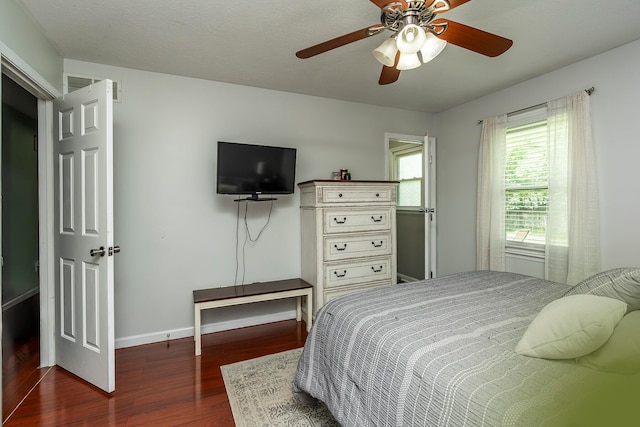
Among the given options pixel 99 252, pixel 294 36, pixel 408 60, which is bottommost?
pixel 99 252

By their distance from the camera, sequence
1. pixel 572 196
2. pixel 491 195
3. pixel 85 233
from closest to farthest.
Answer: pixel 85 233 < pixel 572 196 < pixel 491 195

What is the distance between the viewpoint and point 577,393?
807 mm

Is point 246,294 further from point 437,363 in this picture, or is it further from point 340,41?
point 340,41

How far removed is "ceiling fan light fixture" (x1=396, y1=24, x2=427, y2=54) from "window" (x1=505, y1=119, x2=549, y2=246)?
224 cm

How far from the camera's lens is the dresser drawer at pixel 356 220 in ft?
9.66

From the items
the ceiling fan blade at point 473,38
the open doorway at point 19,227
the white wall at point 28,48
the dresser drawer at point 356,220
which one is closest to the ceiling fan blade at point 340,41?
the ceiling fan blade at point 473,38

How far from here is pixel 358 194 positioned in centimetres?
309

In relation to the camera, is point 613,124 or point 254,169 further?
point 254,169

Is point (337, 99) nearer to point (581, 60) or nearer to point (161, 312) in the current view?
point (581, 60)

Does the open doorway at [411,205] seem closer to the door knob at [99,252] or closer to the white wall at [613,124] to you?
the white wall at [613,124]

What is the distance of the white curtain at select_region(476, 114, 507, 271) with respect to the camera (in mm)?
3240

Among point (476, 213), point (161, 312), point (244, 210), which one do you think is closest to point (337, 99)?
point (244, 210)

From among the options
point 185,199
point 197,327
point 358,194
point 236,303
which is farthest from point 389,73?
point 197,327

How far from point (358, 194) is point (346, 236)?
0.47 meters
